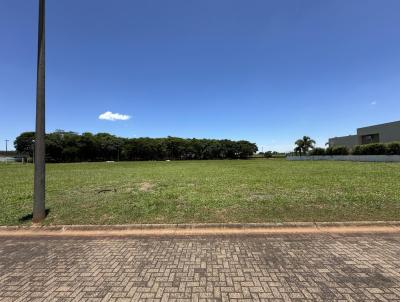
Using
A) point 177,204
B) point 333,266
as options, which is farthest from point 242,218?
point 333,266

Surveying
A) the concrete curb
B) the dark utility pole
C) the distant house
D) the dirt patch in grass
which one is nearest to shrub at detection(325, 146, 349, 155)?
the distant house

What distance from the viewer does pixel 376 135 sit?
64.6 m

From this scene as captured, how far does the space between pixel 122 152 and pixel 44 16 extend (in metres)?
94.3

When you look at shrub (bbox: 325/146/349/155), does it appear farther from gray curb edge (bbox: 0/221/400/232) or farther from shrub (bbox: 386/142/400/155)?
gray curb edge (bbox: 0/221/400/232)

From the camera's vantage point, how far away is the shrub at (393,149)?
141 ft

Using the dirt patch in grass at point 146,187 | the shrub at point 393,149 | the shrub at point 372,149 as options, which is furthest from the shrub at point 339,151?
the dirt patch in grass at point 146,187

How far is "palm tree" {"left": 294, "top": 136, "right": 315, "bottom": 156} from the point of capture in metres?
83.6

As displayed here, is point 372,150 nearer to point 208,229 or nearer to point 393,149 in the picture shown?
point 393,149

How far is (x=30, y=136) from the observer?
98062 mm

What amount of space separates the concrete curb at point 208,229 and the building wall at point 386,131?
2428 inches

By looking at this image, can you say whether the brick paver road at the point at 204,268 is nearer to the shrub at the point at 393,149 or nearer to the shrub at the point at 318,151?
the shrub at the point at 393,149

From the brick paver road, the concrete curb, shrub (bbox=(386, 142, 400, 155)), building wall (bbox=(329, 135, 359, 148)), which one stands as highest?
building wall (bbox=(329, 135, 359, 148))

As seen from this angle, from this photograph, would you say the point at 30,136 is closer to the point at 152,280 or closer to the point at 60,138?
the point at 60,138

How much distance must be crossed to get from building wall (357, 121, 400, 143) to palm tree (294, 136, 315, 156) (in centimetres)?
1729
